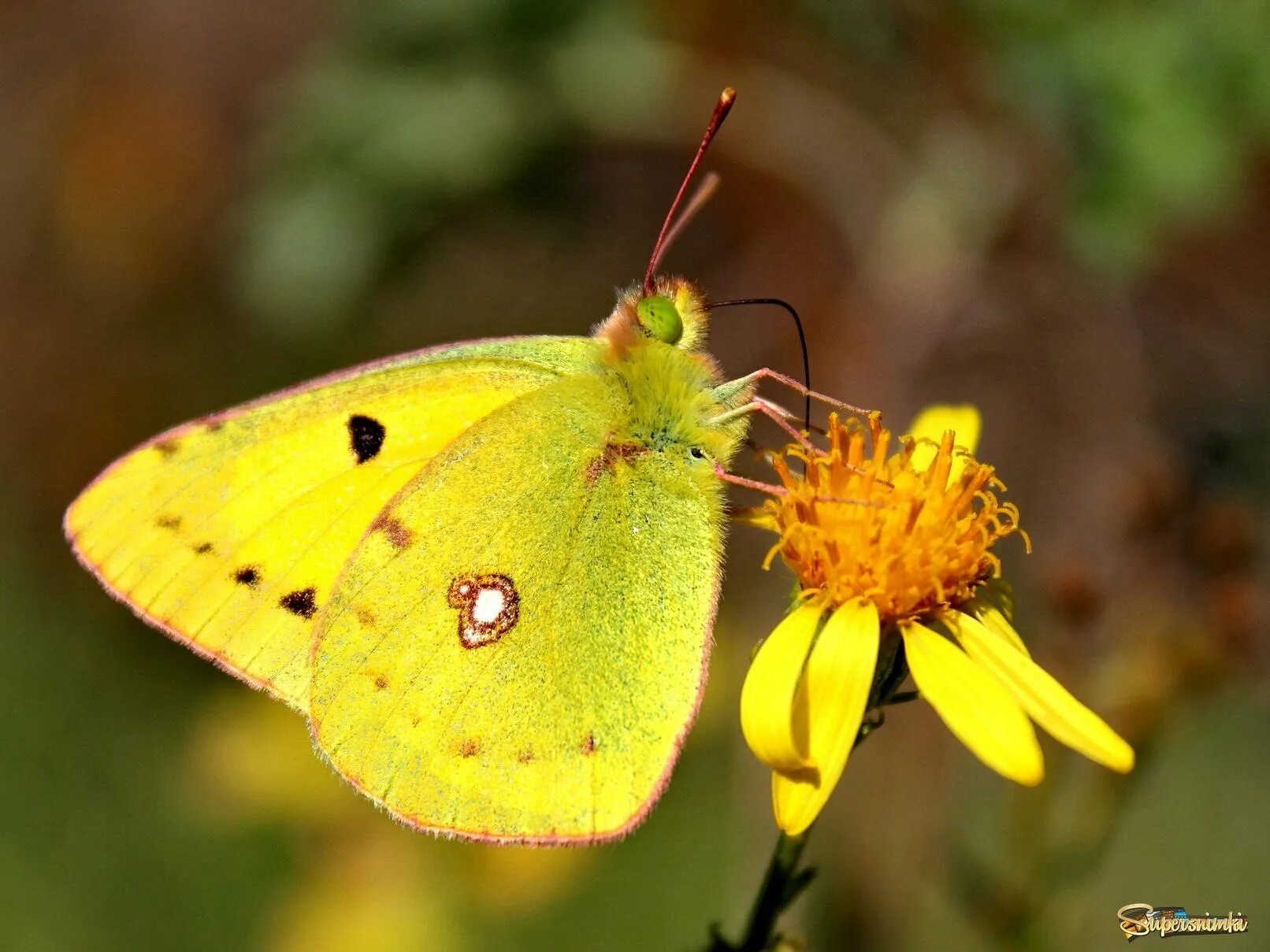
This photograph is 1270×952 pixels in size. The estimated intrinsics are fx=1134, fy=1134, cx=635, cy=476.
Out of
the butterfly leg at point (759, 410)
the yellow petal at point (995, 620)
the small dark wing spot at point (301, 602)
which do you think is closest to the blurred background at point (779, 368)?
the yellow petal at point (995, 620)

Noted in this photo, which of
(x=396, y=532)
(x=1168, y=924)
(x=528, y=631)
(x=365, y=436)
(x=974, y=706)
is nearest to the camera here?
(x=974, y=706)

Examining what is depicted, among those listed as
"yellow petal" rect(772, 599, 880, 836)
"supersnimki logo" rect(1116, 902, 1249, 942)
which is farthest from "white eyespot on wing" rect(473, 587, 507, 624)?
"supersnimki logo" rect(1116, 902, 1249, 942)

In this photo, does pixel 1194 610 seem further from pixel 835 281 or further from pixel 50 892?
pixel 50 892

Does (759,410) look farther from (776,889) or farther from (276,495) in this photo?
(276,495)

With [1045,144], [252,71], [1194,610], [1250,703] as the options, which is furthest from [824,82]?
[252,71]

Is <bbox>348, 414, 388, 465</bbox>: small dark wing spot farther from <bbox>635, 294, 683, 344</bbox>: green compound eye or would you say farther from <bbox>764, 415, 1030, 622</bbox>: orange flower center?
<bbox>764, 415, 1030, 622</bbox>: orange flower center

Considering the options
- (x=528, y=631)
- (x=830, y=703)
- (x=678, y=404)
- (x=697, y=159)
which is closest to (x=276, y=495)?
(x=528, y=631)
